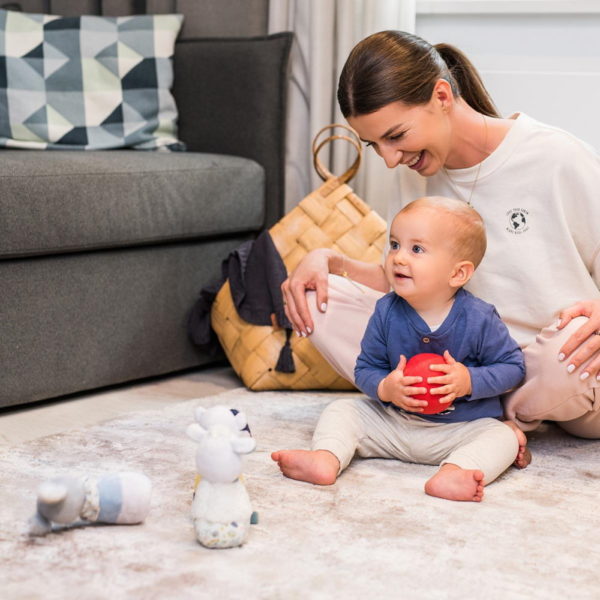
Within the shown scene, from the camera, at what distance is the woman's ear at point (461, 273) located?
149 cm

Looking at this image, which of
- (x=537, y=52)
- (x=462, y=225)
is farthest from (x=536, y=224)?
(x=537, y=52)

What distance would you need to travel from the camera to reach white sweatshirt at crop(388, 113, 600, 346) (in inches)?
62.3

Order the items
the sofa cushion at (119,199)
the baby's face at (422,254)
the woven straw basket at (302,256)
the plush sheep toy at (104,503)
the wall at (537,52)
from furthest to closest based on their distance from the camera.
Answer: the wall at (537,52) → the woven straw basket at (302,256) → the sofa cushion at (119,199) → the baby's face at (422,254) → the plush sheep toy at (104,503)

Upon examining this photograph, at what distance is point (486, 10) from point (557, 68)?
24cm

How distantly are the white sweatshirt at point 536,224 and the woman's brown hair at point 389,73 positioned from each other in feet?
0.58

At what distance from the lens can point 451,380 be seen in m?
1.44

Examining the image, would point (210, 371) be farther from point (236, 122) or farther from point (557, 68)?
point (557, 68)

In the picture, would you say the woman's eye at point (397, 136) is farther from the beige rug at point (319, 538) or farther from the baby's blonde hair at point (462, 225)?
the beige rug at point (319, 538)

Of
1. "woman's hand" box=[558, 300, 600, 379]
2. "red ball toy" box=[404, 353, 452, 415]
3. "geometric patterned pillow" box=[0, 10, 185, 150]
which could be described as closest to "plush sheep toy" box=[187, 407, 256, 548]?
"red ball toy" box=[404, 353, 452, 415]

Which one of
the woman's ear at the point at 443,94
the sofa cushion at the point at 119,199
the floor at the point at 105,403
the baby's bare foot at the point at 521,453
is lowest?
the floor at the point at 105,403

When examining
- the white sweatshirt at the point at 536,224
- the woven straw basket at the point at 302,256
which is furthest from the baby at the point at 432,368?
the woven straw basket at the point at 302,256

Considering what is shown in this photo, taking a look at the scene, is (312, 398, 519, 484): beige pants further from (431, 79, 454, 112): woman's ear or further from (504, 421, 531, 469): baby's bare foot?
(431, 79, 454, 112): woman's ear

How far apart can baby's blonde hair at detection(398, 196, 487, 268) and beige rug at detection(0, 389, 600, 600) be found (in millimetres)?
354

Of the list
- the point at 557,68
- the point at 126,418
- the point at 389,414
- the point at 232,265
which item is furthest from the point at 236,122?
the point at 389,414
